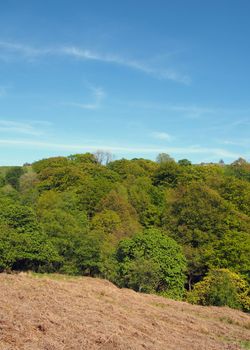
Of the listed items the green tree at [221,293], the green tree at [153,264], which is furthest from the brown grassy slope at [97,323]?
the green tree at [153,264]

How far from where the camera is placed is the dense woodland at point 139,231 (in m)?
42.8

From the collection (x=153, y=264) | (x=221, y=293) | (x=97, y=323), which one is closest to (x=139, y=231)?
(x=153, y=264)

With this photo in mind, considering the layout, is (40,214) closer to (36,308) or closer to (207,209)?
(207,209)

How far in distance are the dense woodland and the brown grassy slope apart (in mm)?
13985

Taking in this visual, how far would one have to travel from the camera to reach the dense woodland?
42.8 m

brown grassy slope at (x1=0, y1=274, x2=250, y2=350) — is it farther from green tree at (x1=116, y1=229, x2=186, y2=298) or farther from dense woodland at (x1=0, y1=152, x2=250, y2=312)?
dense woodland at (x1=0, y1=152, x2=250, y2=312)

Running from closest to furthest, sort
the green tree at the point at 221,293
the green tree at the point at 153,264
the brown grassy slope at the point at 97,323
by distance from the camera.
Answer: the brown grassy slope at the point at 97,323
the green tree at the point at 221,293
the green tree at the point at 153,264

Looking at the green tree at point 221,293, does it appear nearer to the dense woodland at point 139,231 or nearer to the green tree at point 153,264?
the dense woodland at point 139,231

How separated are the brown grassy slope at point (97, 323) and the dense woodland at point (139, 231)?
13985mm

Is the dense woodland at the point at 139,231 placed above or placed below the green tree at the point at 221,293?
above

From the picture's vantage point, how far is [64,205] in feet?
218

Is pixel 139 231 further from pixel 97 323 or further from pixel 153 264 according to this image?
pixel 97 323

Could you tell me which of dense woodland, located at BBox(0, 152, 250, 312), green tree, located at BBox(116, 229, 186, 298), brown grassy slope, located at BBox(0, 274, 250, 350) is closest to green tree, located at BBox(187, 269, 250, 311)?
dense woodland, located at BBox(0, 152, 250, 312)

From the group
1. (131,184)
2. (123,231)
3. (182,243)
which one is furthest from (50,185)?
(182,243)
